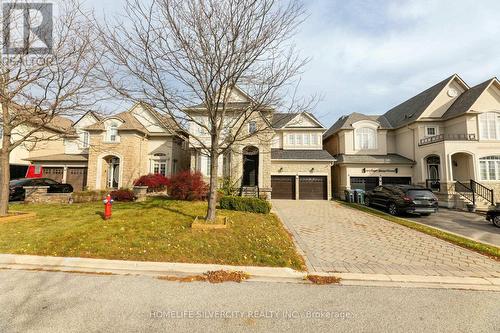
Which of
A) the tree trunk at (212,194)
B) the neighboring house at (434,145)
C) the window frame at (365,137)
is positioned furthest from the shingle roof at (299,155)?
the tree trunk at (212,194)

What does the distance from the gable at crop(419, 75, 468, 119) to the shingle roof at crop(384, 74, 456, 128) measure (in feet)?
0.87

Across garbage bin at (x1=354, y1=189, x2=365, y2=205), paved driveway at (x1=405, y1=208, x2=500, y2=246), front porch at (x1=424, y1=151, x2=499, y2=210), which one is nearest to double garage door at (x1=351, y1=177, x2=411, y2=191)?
front porch at (x1=424, y1=151, x2=499, y2=210)

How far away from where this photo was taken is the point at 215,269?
4.97 m

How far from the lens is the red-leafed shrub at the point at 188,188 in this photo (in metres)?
13.7

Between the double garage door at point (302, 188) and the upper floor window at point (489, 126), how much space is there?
42.9 ft

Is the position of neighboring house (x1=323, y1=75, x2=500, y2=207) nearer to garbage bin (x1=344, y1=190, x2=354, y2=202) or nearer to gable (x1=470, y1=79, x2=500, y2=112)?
gable (x1=470, y1=79, x2=500, y2=112)

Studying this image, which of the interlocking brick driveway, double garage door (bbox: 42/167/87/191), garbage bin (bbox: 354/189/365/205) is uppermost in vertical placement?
double garage door (bbox: 42/167/87/191)

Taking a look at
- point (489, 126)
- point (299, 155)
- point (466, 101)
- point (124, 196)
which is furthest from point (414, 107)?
point (124, 196)

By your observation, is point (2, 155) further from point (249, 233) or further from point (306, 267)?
point (306, 267)

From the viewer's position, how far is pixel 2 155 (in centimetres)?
907

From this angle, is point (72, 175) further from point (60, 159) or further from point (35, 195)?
point (35, 195)

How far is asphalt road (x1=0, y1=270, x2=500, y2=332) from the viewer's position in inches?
123

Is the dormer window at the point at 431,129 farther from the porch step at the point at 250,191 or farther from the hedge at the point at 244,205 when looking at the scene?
the hedge at the point at 244,205

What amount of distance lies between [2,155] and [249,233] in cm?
1036
